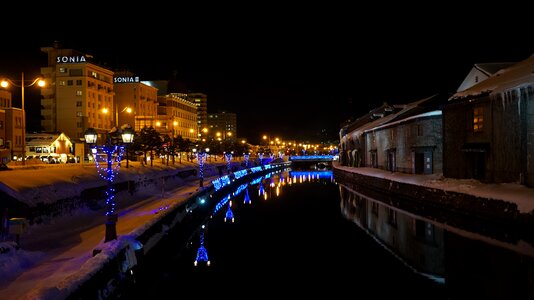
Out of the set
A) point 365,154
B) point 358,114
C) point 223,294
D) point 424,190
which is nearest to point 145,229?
point 223,294

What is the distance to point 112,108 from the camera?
92.7m

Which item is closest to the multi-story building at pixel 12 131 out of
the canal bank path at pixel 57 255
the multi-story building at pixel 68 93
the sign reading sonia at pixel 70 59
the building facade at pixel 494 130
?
the multi-story building at pixel 68 93

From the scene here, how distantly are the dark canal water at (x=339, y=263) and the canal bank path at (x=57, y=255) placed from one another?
5.79 feet

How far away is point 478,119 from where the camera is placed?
30.7 m

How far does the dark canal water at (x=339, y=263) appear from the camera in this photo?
14.2m

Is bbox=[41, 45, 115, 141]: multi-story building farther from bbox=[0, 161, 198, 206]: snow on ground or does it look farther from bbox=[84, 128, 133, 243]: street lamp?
bbox=[84, 128, 133, 243]: street lamp

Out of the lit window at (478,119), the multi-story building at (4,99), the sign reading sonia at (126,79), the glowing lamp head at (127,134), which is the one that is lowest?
the glowing lamp head at (127,134)

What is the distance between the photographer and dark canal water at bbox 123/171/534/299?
1418 cm

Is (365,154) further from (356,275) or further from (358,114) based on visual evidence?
(358,114)

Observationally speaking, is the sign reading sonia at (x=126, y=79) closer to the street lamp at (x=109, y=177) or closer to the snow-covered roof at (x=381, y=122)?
the snow-covered roof at (x=381, y=122)

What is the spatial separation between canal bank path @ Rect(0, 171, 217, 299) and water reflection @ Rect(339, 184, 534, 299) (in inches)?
400

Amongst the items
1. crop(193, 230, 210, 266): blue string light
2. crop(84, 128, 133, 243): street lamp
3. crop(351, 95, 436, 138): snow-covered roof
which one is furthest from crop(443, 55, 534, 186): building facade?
crop(84, 128, 133, 243): street lamp

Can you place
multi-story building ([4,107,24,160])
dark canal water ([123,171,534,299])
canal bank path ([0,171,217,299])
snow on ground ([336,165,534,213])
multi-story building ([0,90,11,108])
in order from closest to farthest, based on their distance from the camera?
canal bank path ([0,171,217,299])
dark canal water ([123,171,534,299])
snow on ground ([336,165,534,213])
multi-story building ([4,107,24,160])
multi-story building ([0,90,11,108])

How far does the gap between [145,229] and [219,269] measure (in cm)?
311
